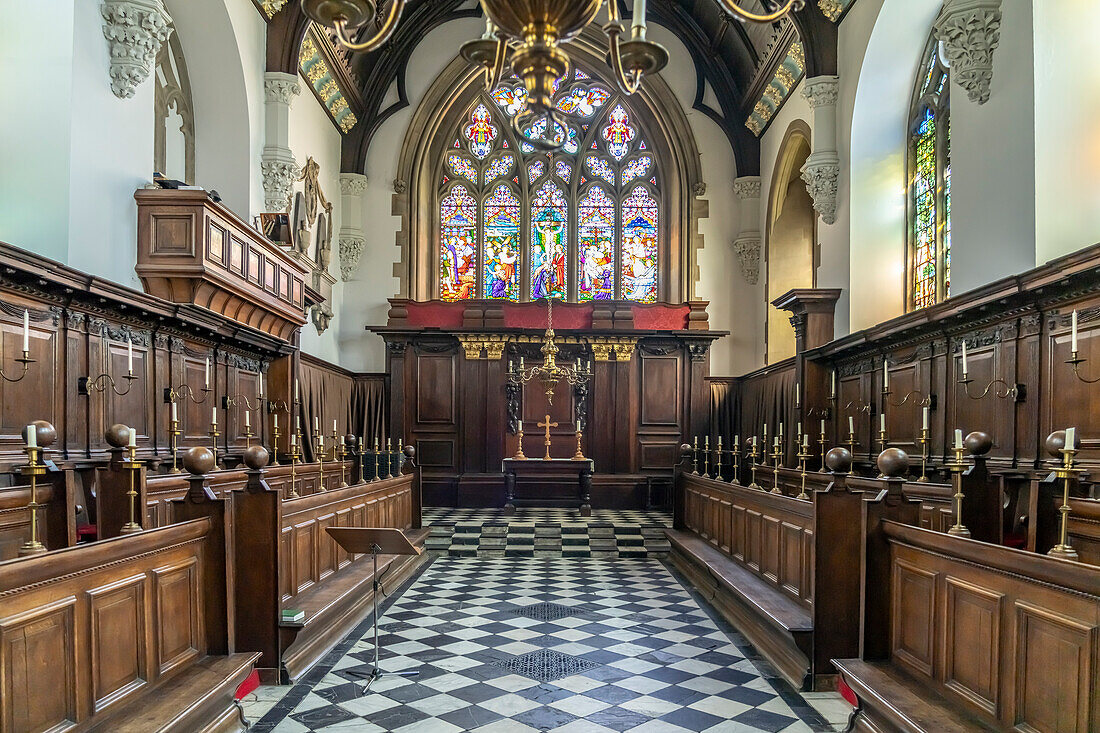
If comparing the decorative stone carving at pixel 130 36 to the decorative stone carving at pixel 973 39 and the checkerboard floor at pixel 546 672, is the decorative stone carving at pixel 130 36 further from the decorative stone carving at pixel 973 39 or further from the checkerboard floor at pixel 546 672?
the decorative stone carving at pixel 973 39

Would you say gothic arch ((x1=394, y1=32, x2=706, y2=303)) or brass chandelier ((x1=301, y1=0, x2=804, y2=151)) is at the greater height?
gothic arch ((x1=394, y1=32, x2=706, y2=303))

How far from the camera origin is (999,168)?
745 cm

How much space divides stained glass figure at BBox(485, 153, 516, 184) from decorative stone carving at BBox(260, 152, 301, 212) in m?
5.80

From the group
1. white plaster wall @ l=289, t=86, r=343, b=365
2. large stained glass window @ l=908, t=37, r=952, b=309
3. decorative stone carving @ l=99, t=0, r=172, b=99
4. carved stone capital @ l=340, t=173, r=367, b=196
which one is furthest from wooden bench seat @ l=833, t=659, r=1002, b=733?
carved stone capital @ l=340, t=173, r=367, b=196

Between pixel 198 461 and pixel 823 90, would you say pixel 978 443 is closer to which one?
pixel 198 461

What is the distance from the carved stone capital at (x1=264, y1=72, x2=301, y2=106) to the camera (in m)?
11.0

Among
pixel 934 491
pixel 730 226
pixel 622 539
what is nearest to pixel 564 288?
pixel 730 226

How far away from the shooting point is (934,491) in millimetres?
5551

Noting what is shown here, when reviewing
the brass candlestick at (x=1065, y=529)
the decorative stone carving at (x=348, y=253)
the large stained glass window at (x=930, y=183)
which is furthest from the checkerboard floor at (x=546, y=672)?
the decorative stone carving at (x=348, y=253)

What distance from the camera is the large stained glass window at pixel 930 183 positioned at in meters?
9.57

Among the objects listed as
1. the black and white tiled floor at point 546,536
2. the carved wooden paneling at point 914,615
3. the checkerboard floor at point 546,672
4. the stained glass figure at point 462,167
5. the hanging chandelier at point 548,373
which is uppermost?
the stained glass figure at point 462,167

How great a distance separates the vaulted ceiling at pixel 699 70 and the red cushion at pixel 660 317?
2971 millimetres

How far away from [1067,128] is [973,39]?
6.22 ft

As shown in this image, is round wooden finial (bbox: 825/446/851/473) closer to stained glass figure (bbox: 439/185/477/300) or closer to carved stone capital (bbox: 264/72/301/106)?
carved stone capital (bbox: 264/72/301/106)
